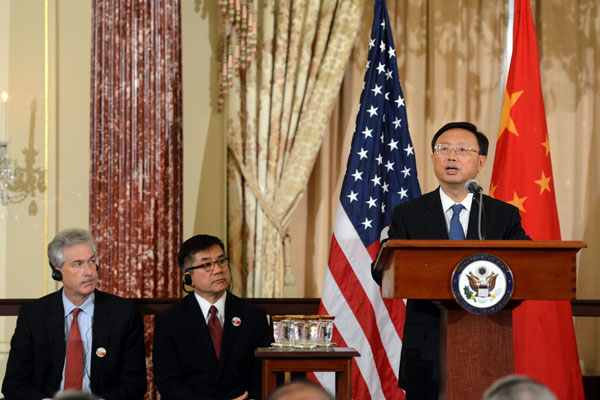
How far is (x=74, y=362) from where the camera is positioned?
374cm

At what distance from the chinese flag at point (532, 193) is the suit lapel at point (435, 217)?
1681 mm

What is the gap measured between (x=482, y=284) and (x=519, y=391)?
43.0 inches

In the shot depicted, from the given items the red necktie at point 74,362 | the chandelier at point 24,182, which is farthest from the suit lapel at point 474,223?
the chandelier at point 24,182

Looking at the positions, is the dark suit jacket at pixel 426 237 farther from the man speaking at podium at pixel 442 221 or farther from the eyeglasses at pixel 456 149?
the eyeglasses at pixel 456 149

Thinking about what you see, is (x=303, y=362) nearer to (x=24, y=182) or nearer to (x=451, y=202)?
(x=451, y=202)

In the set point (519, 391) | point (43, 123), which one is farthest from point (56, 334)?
point (519, 391)

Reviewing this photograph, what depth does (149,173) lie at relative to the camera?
193 inches

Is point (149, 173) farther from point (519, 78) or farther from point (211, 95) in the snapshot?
point (519, 78)

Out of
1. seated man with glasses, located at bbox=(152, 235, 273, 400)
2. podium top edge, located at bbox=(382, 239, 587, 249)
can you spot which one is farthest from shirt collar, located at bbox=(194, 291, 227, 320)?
podium top edge, located at bbox=(382, 239, 587, 249)

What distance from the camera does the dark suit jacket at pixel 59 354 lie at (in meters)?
3.73

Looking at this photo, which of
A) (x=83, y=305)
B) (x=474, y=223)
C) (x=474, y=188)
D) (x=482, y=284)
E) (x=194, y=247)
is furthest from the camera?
(x=194, y=247)

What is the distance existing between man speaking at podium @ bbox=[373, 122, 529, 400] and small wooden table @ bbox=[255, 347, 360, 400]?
24 centimetres

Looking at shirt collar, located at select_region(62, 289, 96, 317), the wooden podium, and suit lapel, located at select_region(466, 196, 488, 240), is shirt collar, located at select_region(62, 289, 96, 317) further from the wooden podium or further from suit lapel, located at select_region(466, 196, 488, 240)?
suit lapel, located at select_region(466, 196, 488, 240)

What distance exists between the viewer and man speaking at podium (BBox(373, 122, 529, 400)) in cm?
312
